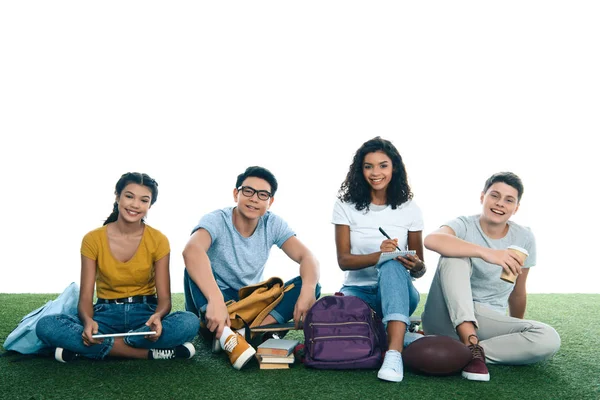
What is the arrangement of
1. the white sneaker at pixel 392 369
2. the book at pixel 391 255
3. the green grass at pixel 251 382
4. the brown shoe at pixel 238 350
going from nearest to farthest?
1. the green grass at pixel 251 382
2. the white sneaker at pixel 392 369
3. the brown shoe at pixel 238 350
4. the book at pixel 391 255

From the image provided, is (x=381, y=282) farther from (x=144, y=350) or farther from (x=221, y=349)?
(x=144, y=350)

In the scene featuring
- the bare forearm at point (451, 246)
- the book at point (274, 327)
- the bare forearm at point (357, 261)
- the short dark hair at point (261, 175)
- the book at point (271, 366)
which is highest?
the short dark hair at point (261, 175)

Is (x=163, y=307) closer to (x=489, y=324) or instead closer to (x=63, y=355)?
(x=63, y=355)

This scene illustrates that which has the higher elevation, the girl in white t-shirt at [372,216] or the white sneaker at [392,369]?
the girl in white t-shirt at [372,216]

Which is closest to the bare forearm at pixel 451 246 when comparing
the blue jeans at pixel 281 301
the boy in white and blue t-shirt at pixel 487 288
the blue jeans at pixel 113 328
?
the boy in white and blue t-shirt at pixel 487 288

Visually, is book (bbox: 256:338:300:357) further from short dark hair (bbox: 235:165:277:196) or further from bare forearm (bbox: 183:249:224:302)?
short dark hair (bbox: 235:165:277:196)

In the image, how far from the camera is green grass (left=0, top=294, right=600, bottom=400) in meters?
2.22

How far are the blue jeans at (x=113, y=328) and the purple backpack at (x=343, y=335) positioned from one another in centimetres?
56

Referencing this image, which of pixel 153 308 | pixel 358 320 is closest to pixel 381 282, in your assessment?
pixel 358 320

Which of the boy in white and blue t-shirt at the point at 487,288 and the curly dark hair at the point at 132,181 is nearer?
the boy in white and blue t-shirt at the point at 487,288

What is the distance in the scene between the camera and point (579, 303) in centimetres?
468

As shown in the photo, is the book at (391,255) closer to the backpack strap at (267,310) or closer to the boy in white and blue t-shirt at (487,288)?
the boy in white and blue t-shirt at (487,288)

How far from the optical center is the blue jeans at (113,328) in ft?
8.63

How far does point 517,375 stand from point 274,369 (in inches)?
41.8
